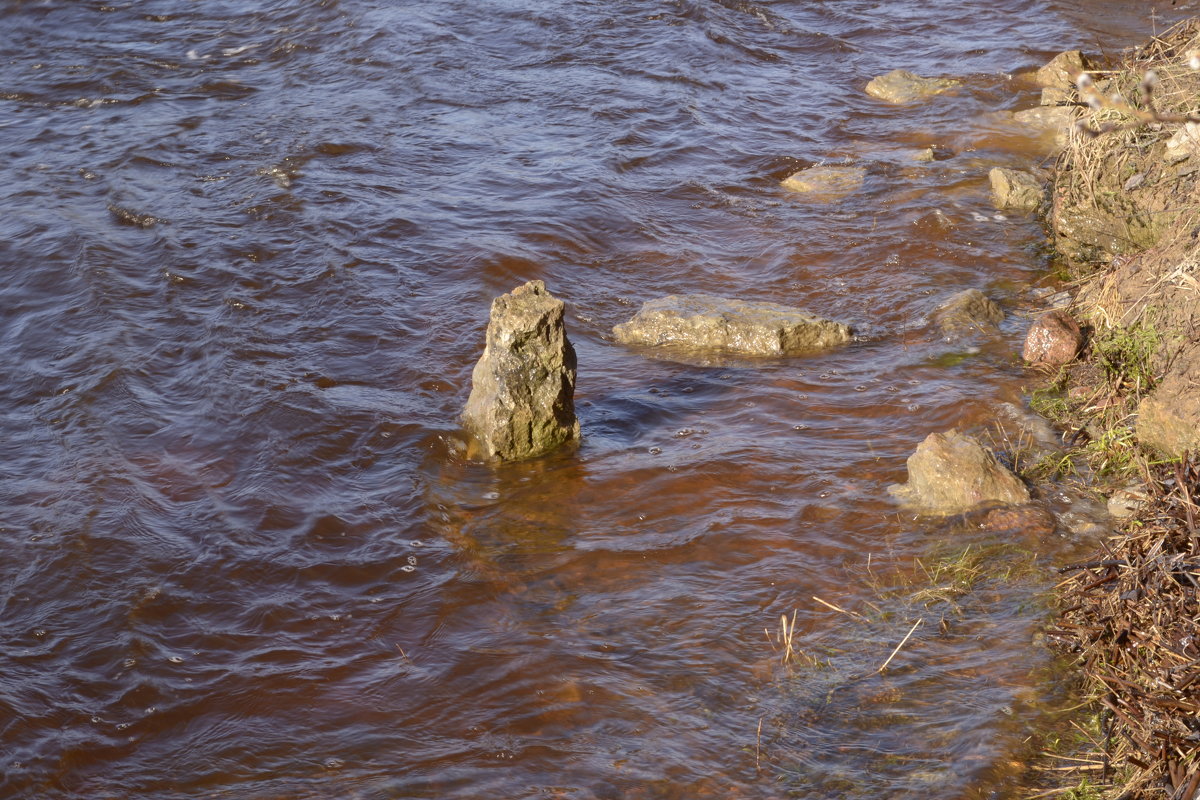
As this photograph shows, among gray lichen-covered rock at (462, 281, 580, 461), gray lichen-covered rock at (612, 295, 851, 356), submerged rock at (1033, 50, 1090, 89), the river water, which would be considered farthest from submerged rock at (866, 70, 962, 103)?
gray lichen-covered rock at (462, 281, 580, 461)

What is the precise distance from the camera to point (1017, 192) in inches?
335

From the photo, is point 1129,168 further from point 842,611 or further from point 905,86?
point 905,86

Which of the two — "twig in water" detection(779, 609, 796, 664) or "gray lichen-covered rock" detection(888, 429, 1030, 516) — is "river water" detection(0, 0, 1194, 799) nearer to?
"twig in water" detection(779, 609, 796, 664)

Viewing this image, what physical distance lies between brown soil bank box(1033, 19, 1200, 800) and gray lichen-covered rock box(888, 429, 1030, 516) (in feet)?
1.65

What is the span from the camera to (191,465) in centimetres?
599

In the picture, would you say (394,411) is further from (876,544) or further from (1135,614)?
(1135,614)

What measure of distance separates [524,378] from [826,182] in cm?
443

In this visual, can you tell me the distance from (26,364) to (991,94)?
28.9 ft

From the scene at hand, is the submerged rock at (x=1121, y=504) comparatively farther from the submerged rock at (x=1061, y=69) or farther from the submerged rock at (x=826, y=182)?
the submerged rock at (x=1061, y=69)

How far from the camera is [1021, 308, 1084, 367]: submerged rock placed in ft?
20.3

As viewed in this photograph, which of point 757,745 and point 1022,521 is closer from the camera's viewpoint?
point 757,745

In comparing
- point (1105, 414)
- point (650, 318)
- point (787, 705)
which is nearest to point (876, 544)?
point (787, 705)

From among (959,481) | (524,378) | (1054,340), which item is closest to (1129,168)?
(1054,340)

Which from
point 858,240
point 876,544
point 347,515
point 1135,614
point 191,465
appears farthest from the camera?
point 858,240
